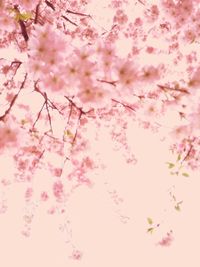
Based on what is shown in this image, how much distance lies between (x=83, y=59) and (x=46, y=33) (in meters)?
0.35

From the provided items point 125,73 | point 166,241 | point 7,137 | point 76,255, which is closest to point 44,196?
point 76,255

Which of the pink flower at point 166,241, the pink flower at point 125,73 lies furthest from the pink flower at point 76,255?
the pink flower at point 125,73

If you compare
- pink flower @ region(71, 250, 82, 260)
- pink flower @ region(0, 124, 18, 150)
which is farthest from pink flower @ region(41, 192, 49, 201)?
pink flower @ region(0, 124, 18, 150)

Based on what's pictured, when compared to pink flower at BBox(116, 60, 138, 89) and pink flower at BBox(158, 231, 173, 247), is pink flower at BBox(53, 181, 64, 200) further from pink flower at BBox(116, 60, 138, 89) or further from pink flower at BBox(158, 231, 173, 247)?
pink flower at BBox(116, 60, 138, 89)

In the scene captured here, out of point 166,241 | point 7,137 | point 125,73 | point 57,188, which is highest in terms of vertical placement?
point 57,188

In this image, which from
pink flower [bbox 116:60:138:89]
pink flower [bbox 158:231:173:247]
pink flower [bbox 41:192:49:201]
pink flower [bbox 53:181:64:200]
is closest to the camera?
pink flower [bbox 116:60:138:89]

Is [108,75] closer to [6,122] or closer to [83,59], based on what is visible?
[83,59]

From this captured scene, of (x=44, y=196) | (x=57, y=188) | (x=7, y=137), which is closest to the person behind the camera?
(x=7, y=137)

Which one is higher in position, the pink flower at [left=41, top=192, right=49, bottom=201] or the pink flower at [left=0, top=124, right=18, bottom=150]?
the pink flower at [left=41, top=192, right=49, bottom=201]

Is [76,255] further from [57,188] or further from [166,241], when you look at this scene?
[166,241]

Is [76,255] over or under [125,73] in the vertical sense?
over

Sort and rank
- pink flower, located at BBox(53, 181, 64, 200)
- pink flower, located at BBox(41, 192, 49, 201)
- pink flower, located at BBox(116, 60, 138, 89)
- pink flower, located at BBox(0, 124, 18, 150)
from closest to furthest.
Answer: pink flower, located at BBox(116, 60, 138, 89), pink flower, located at BBox(0, 124, 18, 150), pink flower, located at BBox(53, 181, 64, 200), pink flower, located at BBox(41, 192, 49, 201)

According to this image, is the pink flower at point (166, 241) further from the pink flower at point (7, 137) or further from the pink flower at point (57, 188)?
the pink flower at point (7, 137)

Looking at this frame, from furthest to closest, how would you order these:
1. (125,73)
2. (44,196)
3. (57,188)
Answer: (44,196)
(57,188)
(125,73)
